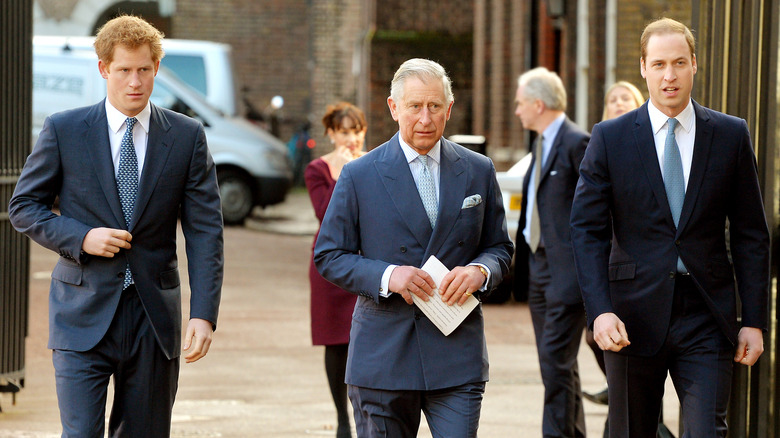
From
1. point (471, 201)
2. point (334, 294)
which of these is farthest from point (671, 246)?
point (334, 294)

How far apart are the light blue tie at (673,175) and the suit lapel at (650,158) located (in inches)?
0.9

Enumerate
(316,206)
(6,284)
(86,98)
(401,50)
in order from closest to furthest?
(316,206) < (6,284) < (86,98) < (401,50)

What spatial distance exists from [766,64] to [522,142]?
471 inches


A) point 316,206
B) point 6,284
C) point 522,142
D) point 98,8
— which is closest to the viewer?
point 316,206

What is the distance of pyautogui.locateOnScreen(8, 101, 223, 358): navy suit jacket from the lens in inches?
163

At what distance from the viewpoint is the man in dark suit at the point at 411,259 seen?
13.7 feet

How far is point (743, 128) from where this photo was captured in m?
4.45

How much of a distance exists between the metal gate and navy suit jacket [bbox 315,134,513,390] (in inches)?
139

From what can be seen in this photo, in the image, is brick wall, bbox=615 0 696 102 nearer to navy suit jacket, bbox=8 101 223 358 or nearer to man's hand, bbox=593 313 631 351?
man's hand, bbox=593 313 631 351

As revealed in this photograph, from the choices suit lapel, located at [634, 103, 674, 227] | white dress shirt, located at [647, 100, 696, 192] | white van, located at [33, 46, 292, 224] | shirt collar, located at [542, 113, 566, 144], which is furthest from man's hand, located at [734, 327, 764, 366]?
white van, located at [33, 46, 292, 224]

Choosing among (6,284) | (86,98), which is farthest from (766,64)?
(86,98)

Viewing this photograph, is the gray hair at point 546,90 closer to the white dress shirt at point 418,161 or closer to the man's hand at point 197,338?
the white dress shirt at point 418,161

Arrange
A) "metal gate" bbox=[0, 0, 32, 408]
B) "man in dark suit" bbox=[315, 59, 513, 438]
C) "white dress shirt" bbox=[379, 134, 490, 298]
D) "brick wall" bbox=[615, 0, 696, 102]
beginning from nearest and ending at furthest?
"man in dark suit" bbox=[315, 59, 513, 438], "white dress shirt" bbox=[379, 134, 490, 298], "metal gate" bbox=[0, 0, 32, 408], "brick wall" bbox=[615, 0, 696, 102]

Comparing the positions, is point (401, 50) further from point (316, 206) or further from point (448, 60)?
point (316, 206)
